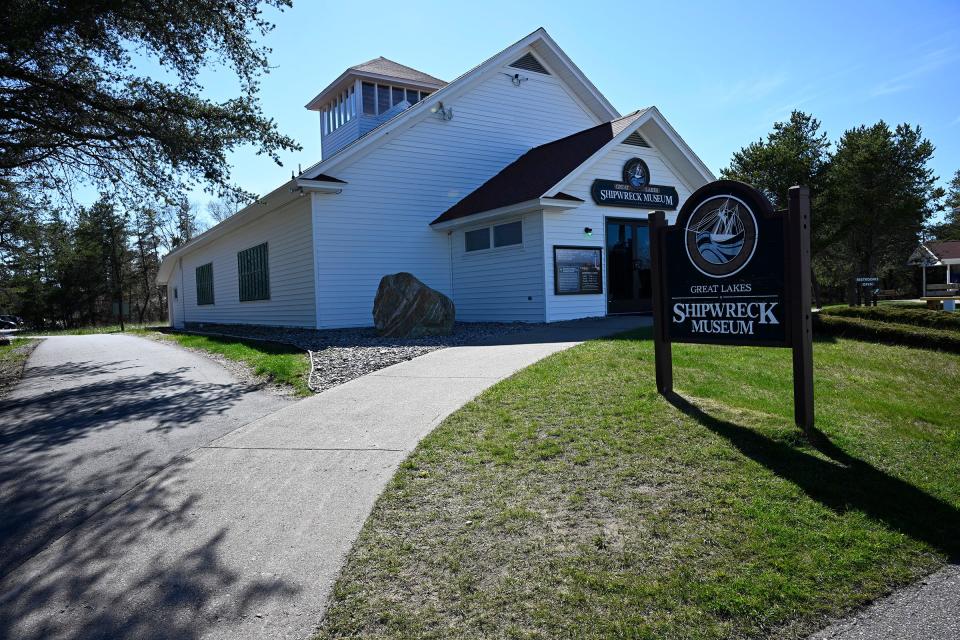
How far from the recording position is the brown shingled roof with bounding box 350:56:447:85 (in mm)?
22353

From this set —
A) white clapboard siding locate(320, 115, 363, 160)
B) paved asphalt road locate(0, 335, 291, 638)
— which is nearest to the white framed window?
white clapboard siding locate(320, 115, 363, 160)

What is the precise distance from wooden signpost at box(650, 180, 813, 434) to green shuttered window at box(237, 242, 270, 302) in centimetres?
1631

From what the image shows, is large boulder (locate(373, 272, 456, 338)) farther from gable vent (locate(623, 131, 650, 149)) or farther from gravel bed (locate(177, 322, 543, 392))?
gable vent (locate(623, 131, 650, 149))

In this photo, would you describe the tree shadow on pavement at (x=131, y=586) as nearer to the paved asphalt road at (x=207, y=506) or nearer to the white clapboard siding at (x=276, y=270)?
the paved asphalt road at (x=207, y=506)

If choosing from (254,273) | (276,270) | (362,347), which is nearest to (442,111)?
(276,270)

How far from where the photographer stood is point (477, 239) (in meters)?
17.0

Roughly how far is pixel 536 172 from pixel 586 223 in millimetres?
2352

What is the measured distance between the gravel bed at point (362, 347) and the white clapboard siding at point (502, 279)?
0.67 metres

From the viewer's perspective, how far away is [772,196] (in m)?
38.1

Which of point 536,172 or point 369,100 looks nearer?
point 536,172

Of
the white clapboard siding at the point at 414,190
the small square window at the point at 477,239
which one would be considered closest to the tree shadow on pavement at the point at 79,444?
the white clapboard siding at the point at 414,190

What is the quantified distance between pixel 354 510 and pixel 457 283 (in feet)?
45.7

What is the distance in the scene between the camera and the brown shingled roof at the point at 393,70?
22.4 m

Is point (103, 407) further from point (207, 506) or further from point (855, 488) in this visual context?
point (855, 488)
